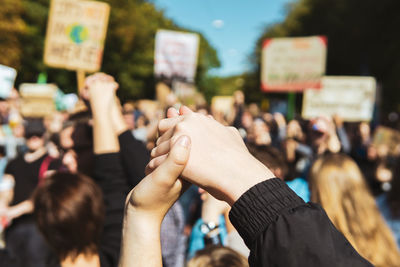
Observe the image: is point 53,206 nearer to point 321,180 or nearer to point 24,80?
point 321,180

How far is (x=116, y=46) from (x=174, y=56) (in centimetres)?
1749

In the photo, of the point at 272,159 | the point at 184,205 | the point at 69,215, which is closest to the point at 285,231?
the point at 69,215

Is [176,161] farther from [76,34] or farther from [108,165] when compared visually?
[76,34]

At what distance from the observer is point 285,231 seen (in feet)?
2.11

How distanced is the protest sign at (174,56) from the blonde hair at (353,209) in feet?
22.1

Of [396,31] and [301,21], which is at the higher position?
[301,21]

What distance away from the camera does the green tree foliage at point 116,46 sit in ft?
73.7

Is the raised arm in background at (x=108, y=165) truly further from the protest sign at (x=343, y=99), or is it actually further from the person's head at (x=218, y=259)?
the protest sign at (x=343, y=99)

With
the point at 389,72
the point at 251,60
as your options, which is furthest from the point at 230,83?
the point at 389,72

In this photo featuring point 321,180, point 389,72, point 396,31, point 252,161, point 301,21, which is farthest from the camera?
point 301,21

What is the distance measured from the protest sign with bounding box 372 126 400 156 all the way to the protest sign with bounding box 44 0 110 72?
4.22 metres

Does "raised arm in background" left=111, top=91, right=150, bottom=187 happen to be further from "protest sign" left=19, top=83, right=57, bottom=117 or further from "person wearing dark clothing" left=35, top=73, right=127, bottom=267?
"protest sign" left=19, top=83, right=57, bottom=117

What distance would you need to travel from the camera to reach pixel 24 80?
77.5 ft

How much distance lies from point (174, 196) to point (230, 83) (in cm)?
9068
